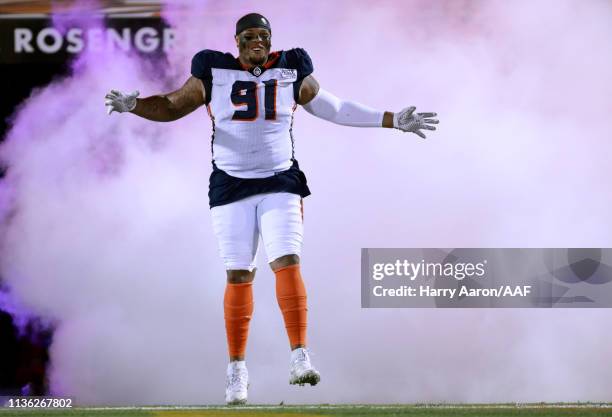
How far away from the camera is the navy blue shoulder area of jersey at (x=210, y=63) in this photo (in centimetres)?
394

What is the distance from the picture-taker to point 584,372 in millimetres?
4852

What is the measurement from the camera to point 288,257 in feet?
12.4

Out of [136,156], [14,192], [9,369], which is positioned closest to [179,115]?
[136,156]

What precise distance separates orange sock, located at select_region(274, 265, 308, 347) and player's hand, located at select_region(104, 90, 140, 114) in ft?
2.68

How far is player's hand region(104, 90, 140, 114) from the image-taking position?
3838 millimetres

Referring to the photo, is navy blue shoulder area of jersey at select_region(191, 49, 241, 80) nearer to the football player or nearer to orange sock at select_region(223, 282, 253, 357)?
the football player

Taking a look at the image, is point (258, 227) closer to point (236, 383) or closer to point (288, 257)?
point (288, 257)

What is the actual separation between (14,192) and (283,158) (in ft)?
5.01

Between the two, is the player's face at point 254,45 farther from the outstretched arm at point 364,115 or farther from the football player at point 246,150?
the outstretched arm at point 364,115

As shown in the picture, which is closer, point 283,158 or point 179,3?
point 283,158

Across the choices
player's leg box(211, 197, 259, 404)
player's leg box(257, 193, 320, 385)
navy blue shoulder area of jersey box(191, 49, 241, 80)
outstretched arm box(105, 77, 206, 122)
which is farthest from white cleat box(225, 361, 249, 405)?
navy blue shoulder area of jersey box(191, 49, 241, 80)

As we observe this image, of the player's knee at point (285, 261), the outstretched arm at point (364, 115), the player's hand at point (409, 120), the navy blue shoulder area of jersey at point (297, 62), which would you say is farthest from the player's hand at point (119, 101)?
the player's hand at point (409, 120)

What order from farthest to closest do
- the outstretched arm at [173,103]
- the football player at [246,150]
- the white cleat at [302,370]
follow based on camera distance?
the outstretched arm at [173,103] < the football player at [246,150] < the white cleat at [302,370]

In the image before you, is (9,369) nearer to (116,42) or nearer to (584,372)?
(116,42)
